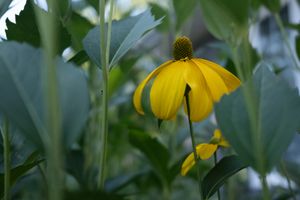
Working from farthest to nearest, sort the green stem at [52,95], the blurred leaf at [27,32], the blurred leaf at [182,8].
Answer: the blurred leaf at [182,8] < the blurred leaf at [27,32] < the green stem at [52,95]

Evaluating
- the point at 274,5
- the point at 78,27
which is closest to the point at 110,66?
the point at 78,27

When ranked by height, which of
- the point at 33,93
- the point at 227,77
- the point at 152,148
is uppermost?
the point at 33,93

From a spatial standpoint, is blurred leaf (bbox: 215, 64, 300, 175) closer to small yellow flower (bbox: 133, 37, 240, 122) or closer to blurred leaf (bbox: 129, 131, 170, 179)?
small yellow flower (bbox: 133, 37, 240, 122)

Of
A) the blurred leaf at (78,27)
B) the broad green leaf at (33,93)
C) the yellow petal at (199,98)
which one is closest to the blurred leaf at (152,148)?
the blurred leaf at (78,27)

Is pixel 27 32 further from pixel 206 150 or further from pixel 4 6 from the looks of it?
pixel 206 150

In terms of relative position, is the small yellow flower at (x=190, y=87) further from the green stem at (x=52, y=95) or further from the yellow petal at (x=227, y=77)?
the green stem at (x=52, y=95)

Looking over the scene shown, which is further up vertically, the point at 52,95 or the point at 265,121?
the point at 52,95
